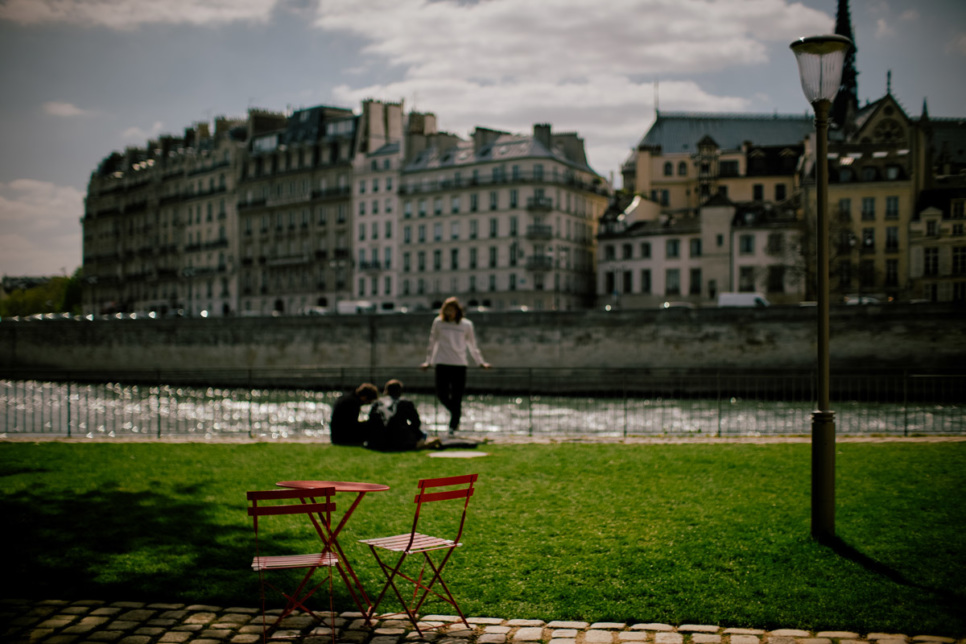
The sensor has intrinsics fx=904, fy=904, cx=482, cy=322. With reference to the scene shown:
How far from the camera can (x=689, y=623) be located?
5.55 metres

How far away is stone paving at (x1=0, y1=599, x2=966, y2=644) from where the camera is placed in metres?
5.29

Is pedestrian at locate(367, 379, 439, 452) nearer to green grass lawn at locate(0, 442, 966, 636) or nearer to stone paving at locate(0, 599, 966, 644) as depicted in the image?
green grass lawn at locate(0, 442, 966, 636)

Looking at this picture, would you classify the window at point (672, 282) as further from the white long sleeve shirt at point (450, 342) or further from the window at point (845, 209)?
the white long sleeve shirt at point (450, 342)

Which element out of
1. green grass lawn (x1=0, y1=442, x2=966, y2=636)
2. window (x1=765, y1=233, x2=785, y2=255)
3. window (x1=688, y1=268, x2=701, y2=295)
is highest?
window (x1=765, y1=233, x2=785, y2=255)

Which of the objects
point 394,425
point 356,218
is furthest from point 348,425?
point 356,218

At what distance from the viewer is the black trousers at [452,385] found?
13906 millimetres

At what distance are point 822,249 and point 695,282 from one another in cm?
6009

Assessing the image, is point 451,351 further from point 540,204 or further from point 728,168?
point 728,168

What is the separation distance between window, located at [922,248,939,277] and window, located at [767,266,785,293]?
8766 mm

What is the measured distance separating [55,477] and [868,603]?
868 cm

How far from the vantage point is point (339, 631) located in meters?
5.56

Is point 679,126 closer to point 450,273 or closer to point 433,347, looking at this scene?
point 450,273

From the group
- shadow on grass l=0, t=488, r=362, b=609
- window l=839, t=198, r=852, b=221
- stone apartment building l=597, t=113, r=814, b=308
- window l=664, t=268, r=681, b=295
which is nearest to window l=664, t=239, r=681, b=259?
stone apartment building l=597, t=113, r=814, b=308

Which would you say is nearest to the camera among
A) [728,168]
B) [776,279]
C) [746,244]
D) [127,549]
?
[127,549]
